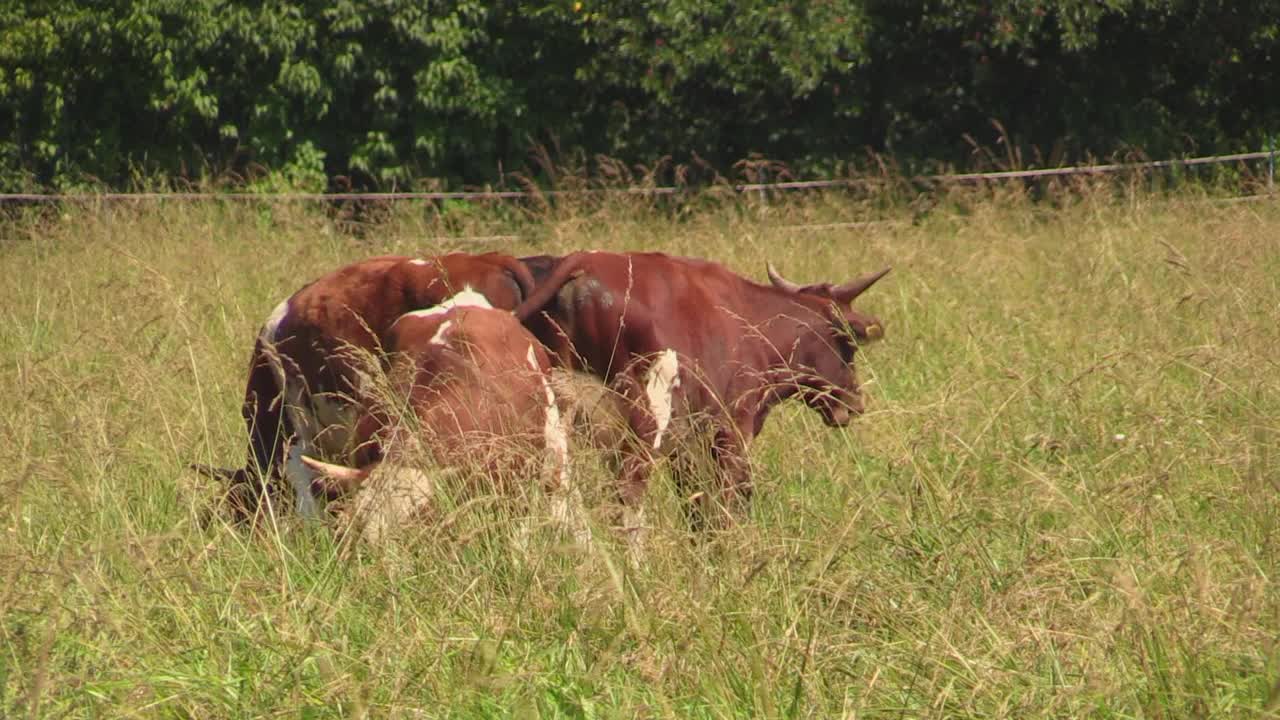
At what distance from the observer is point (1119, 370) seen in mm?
5395

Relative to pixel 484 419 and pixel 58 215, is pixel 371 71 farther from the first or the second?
pixel 484 419

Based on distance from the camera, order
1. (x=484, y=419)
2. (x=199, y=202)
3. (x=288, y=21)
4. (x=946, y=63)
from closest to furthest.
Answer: (x=484, y=419), (x=199, y=202), (x=288, y=21), (x=946, y=63)

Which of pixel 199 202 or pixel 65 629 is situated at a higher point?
pixel 65 629

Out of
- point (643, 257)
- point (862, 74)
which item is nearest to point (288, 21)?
point (862, 74)

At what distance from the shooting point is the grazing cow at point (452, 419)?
3822 millimetres

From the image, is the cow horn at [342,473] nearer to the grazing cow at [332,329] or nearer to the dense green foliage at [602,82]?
the grazing cow at [332,329]

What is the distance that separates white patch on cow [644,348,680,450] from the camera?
16.7 ft

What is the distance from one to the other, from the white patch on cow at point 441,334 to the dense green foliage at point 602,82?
9733mm

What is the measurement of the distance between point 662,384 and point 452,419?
41.2 inches

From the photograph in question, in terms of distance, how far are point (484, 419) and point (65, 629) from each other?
127 centimetres

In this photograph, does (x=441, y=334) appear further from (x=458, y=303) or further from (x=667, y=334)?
(x=667, y=334)

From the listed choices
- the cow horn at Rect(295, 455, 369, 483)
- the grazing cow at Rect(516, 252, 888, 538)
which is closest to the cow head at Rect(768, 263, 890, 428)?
the grazing cow at Rect(516, 252, 888, 538)

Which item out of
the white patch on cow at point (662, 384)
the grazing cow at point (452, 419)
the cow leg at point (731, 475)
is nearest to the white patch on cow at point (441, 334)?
the grazing cow at point (452, 419)

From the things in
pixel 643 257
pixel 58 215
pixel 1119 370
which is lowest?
pixel 58 215
